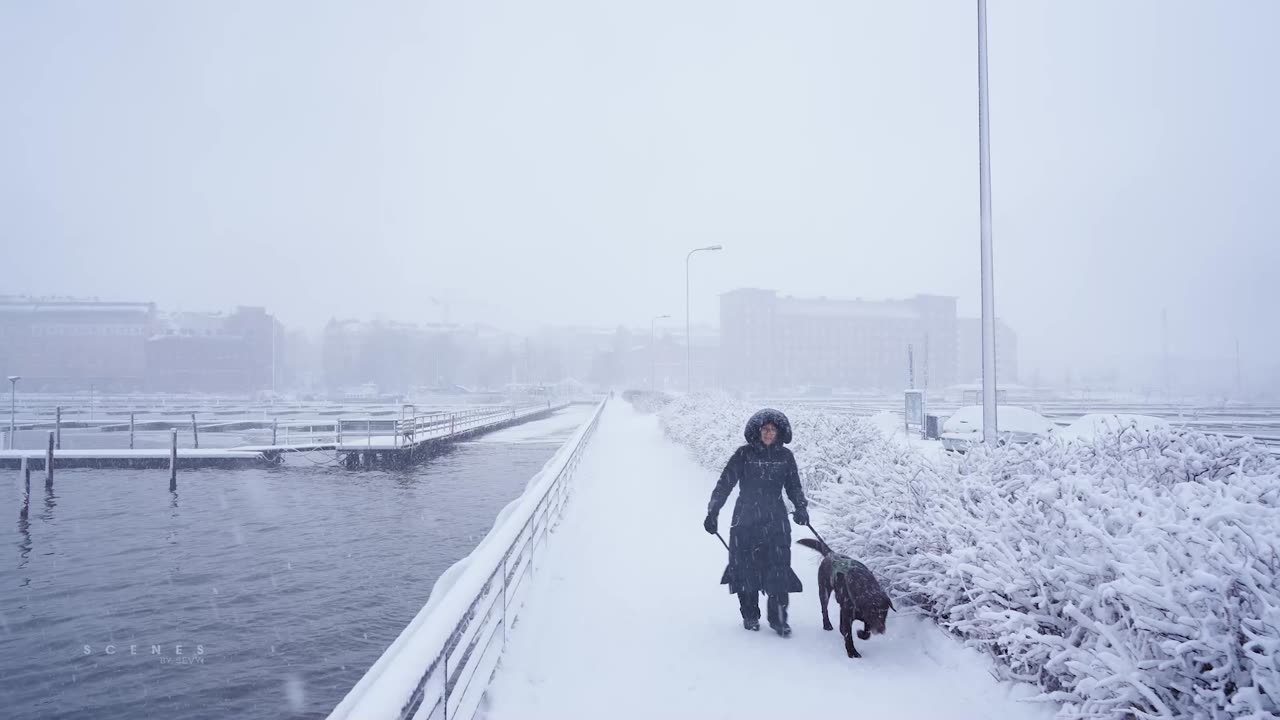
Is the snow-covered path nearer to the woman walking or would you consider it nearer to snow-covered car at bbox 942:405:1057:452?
the woman walking

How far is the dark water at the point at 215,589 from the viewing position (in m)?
6.96

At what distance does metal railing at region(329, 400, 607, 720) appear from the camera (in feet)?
8.29

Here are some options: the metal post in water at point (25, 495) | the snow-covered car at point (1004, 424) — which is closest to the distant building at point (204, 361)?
the metal post in water at point (25, 495)

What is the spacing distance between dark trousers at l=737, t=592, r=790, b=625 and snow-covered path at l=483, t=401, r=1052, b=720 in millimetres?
141

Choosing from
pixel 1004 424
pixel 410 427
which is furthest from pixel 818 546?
pixel 410 427

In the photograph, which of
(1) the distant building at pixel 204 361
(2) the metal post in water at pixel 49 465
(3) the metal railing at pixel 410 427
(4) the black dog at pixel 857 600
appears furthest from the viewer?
(1) the distant building at pixel 204 361

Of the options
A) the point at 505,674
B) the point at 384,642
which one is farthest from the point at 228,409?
the point at 505,674

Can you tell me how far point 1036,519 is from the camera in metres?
4.59

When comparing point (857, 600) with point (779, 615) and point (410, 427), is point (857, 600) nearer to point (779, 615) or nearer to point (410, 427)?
point (779, 615)

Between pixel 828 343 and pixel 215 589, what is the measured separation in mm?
100956

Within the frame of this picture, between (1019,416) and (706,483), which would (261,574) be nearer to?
(706,483)

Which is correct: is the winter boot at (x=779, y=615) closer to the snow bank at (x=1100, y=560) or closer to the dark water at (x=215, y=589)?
the snow bank at (x=1100, y=560)

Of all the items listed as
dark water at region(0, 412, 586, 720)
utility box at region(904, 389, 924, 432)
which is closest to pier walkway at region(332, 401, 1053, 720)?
dark water at region(0, 412, 586, 720)

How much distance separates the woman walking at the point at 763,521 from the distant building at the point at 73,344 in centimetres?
9644
